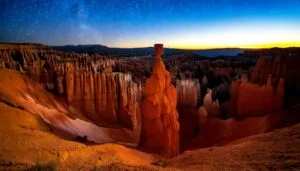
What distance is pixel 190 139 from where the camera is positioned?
24.2m

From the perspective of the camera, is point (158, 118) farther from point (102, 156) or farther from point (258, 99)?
point (258, 99)

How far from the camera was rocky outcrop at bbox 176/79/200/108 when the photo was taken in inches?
1261

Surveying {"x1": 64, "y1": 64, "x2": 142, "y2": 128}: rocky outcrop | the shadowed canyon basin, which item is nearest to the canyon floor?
the shadowed canyon basin

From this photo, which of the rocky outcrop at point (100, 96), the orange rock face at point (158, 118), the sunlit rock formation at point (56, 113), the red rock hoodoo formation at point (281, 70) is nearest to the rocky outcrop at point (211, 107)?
the red rock hoodoo formation at point (281, 70)

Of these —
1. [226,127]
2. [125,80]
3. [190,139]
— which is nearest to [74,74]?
[125,80]

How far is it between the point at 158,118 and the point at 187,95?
1799 cm

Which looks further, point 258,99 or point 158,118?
point 258,99

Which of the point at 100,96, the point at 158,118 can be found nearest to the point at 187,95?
the point at 100,96

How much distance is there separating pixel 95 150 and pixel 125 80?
22.8 metres

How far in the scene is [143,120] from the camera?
1524cm

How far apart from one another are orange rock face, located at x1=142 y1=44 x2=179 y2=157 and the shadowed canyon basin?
5 centimetres

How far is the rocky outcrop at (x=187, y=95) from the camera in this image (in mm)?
32037

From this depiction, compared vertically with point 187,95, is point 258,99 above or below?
above

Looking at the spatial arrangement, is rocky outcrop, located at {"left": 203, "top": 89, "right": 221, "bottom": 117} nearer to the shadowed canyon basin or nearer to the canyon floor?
the shadowed canyon basin
